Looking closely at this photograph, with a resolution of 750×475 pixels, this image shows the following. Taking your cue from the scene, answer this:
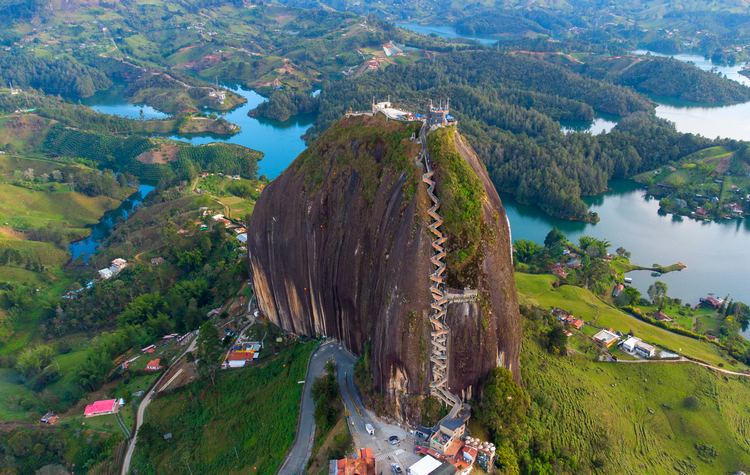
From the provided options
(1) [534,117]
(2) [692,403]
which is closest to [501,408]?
(2) [692,403]

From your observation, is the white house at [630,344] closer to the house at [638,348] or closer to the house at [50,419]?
the house at [638,348]

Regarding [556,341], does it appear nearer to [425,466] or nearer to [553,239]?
[425,466]

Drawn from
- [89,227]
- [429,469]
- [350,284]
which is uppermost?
[350,284]

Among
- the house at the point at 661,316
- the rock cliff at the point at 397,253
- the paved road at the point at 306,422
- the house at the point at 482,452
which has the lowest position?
the house at the point at 661,316

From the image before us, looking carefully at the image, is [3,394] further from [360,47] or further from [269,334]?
[360,47]

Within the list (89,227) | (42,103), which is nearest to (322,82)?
(42,103)

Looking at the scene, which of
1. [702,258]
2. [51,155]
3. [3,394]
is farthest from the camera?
[51,155]

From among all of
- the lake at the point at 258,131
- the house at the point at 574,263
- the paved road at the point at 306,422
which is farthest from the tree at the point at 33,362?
the house at the point at 574,263
